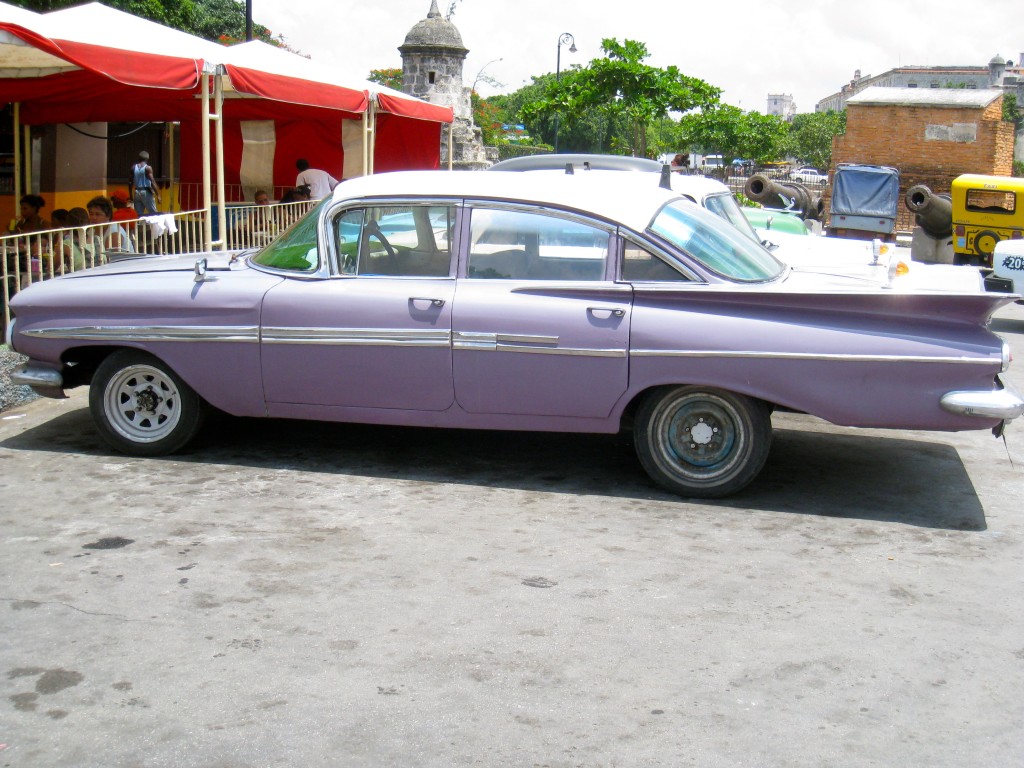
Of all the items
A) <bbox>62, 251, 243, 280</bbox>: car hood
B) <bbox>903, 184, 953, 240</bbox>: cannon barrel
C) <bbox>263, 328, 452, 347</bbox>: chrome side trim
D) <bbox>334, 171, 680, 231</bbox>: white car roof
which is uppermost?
<bbox>903, 184, 953, 240</bbox>: cannon barrel

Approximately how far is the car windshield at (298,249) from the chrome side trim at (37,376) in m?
1.31

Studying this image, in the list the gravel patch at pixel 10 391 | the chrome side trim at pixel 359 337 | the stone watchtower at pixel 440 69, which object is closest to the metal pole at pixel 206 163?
the gravel patch at pixel 10 391

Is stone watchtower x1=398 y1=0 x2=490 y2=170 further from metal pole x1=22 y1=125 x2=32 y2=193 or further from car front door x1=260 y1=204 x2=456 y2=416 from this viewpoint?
car front door x1=260 y1=204 x2=456 y2=416

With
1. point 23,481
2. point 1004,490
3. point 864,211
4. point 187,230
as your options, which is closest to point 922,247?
point 864,211

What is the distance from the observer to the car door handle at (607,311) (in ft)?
18.8

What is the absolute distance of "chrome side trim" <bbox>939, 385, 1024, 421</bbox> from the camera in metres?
5.33

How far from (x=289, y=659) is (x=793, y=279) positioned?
3678 millimetres

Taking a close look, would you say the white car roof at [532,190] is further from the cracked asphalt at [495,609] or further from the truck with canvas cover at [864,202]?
the truck with canvas cover at [864,202]

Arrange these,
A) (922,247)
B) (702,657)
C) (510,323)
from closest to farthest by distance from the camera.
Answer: (702,657) < (510,323) < (922,247)

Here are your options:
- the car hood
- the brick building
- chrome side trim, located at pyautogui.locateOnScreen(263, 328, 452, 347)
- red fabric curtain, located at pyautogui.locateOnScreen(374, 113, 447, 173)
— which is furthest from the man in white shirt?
the brick building

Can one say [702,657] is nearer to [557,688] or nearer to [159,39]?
[557,688]

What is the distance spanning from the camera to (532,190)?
6062 mm

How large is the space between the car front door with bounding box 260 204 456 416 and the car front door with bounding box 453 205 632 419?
14 cm

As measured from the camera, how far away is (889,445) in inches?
280
